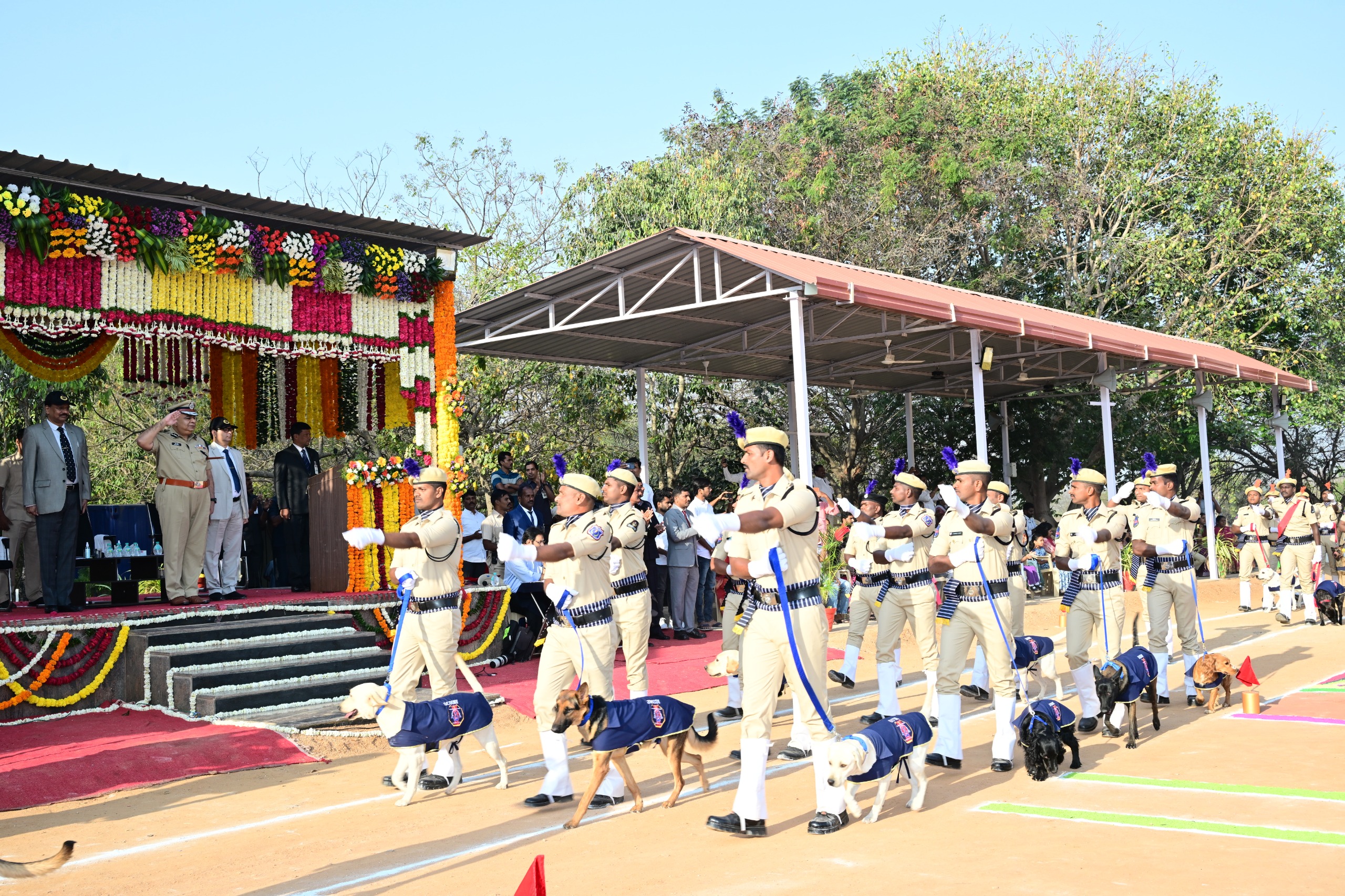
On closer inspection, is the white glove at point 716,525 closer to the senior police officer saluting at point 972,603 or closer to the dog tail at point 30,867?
the senior police officer saluting at point 972,603

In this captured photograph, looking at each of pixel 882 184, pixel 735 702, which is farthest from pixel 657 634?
pixel 882 184

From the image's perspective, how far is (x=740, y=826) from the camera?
6336 millimetres

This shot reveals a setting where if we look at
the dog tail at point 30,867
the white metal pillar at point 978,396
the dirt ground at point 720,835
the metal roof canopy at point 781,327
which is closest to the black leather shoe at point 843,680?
the dirt ground at point 720,835

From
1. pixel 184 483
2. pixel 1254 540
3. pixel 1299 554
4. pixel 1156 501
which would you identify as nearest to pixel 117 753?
pixel 184 483

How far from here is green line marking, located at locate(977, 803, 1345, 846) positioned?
19.1 ft

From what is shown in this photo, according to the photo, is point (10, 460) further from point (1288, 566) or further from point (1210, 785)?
point (1288, 566)

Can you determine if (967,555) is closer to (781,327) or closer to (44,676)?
(44,676)

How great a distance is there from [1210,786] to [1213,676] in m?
2.94

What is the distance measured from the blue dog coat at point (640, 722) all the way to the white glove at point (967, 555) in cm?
222

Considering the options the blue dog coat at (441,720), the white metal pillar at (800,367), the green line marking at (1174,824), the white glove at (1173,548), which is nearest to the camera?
the green line marking at (1174,824)

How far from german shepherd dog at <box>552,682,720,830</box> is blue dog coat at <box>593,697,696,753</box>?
0.03m

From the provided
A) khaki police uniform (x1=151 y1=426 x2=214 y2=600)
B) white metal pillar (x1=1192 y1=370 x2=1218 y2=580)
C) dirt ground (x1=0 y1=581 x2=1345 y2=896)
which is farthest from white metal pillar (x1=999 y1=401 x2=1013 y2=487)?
khaki police uniform (x1=151 y1=426 x2=214 y2=600)

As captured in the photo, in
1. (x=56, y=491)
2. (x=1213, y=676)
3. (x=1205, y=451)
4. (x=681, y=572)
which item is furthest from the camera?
(x=1205, y=451)

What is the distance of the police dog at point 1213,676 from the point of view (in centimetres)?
983
